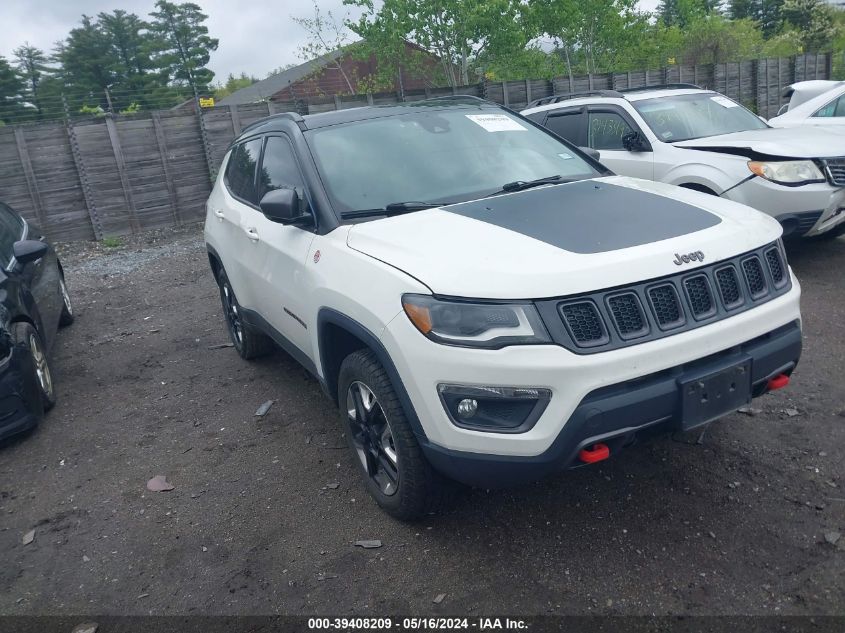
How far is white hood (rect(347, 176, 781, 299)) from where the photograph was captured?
8.84ft

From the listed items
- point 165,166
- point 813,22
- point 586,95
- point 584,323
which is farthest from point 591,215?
point 813,22

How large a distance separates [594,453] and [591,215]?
1.10 m

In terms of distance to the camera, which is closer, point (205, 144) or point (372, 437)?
point (372, 437)

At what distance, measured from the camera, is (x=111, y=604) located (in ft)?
10.1

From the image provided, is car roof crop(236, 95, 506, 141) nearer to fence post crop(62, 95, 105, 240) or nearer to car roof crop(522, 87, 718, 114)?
car roof crop(522, 87, 718, 114)

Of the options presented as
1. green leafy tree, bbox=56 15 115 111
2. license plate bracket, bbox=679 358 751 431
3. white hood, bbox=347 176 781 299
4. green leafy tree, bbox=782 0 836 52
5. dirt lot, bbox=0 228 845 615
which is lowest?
dirt lot, bbox=0 228 845 615

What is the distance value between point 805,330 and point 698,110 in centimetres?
332

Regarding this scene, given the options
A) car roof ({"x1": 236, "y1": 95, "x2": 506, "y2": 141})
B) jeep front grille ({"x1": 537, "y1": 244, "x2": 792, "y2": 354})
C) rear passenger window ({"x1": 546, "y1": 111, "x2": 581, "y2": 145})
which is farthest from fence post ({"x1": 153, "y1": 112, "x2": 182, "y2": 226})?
jeep front grille ({"x1": 537, "y1": 244, "x2": 792, "y2": 354})

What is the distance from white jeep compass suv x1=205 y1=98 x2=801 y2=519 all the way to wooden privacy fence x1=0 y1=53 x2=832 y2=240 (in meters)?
9.05

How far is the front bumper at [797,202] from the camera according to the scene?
6059 mm

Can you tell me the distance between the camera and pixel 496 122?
4359mm

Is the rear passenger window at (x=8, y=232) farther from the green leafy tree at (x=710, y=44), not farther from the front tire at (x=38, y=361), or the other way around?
the green leafy tree at (x=710, y=44)

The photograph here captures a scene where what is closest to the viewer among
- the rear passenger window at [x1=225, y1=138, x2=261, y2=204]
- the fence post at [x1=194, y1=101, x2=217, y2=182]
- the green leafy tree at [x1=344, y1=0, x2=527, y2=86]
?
the rear passenger window at [x1=225, y1=138, x2=261, y2=204]

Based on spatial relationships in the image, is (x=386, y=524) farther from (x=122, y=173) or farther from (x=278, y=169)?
(x=122, y=173)
